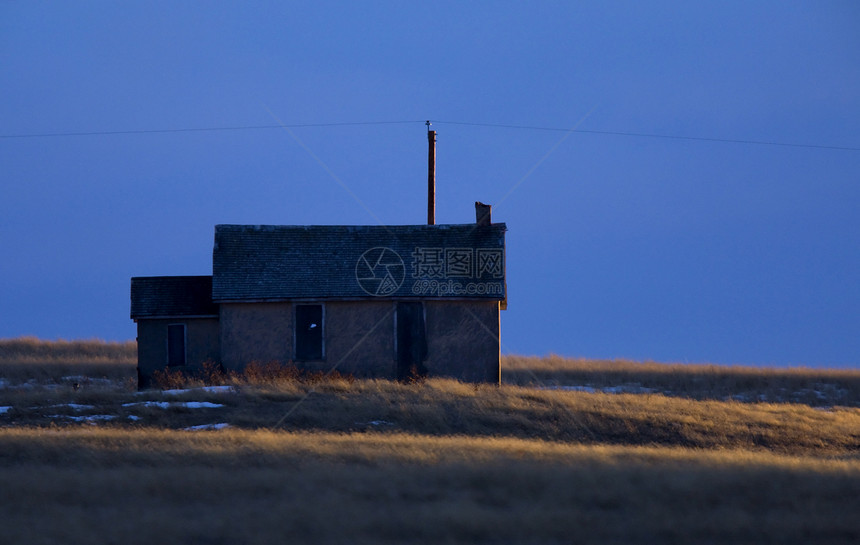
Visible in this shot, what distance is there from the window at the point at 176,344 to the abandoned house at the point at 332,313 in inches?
1.2

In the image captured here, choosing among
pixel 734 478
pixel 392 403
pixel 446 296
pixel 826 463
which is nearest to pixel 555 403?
pixel 392 403

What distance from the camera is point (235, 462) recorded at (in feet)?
34.0

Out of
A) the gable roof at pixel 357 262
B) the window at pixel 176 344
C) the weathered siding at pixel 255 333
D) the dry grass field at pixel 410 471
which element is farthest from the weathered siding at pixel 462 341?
the window at pixel 176 344

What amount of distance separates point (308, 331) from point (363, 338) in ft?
5.51

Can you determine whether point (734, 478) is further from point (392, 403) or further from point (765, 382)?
point (765, 382)

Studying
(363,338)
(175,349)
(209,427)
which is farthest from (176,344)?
(209,427)

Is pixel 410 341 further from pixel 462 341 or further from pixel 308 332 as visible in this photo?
pixel 308 332

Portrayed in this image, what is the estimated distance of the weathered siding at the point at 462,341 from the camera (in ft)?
74.6

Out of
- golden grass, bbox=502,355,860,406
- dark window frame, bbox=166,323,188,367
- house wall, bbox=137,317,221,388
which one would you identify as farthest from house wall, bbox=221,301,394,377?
golden grass, bbox=502,355,860,406

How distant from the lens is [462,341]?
2283 cm

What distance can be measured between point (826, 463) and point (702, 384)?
74.8 feet

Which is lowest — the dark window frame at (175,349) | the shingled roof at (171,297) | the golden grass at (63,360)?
the golden grass at (63,360)

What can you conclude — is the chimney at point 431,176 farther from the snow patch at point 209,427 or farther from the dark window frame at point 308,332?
the snow patch at point 209,427

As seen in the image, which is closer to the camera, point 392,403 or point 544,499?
point 544,499
